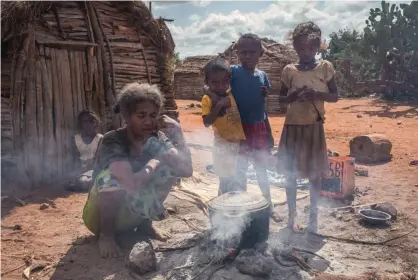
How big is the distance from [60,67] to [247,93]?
126 inches

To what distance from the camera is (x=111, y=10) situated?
606 cm

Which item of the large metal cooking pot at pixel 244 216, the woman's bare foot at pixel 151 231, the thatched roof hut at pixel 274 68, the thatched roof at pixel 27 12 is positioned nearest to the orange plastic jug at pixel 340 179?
the large metal cooking pot at pixel 244 216

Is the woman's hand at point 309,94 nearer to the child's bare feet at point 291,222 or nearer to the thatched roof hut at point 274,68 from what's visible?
the child's bare feet at point 291,222

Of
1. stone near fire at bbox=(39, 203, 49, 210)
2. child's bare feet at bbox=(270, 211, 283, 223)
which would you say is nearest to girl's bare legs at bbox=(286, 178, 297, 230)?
child's bare feet at bbox=(270, 211, 283, 223)

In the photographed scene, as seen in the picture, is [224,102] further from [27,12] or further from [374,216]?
[27,12]

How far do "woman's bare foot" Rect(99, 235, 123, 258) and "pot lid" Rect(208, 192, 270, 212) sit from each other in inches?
35.2

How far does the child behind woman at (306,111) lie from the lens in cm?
335

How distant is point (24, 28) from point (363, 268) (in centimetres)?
481

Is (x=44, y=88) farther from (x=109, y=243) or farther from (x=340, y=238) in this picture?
(x=340, y=238)

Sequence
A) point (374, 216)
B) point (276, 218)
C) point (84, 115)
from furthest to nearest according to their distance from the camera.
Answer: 1. point (84, 115)
2. point (276, 218)
3. point (374, 216)

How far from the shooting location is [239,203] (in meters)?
2.72

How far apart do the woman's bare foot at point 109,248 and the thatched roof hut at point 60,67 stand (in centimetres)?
269

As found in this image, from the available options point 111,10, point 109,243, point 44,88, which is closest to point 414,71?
point 111,10

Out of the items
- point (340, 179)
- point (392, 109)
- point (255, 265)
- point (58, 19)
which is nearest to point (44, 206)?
point (58, 19)
